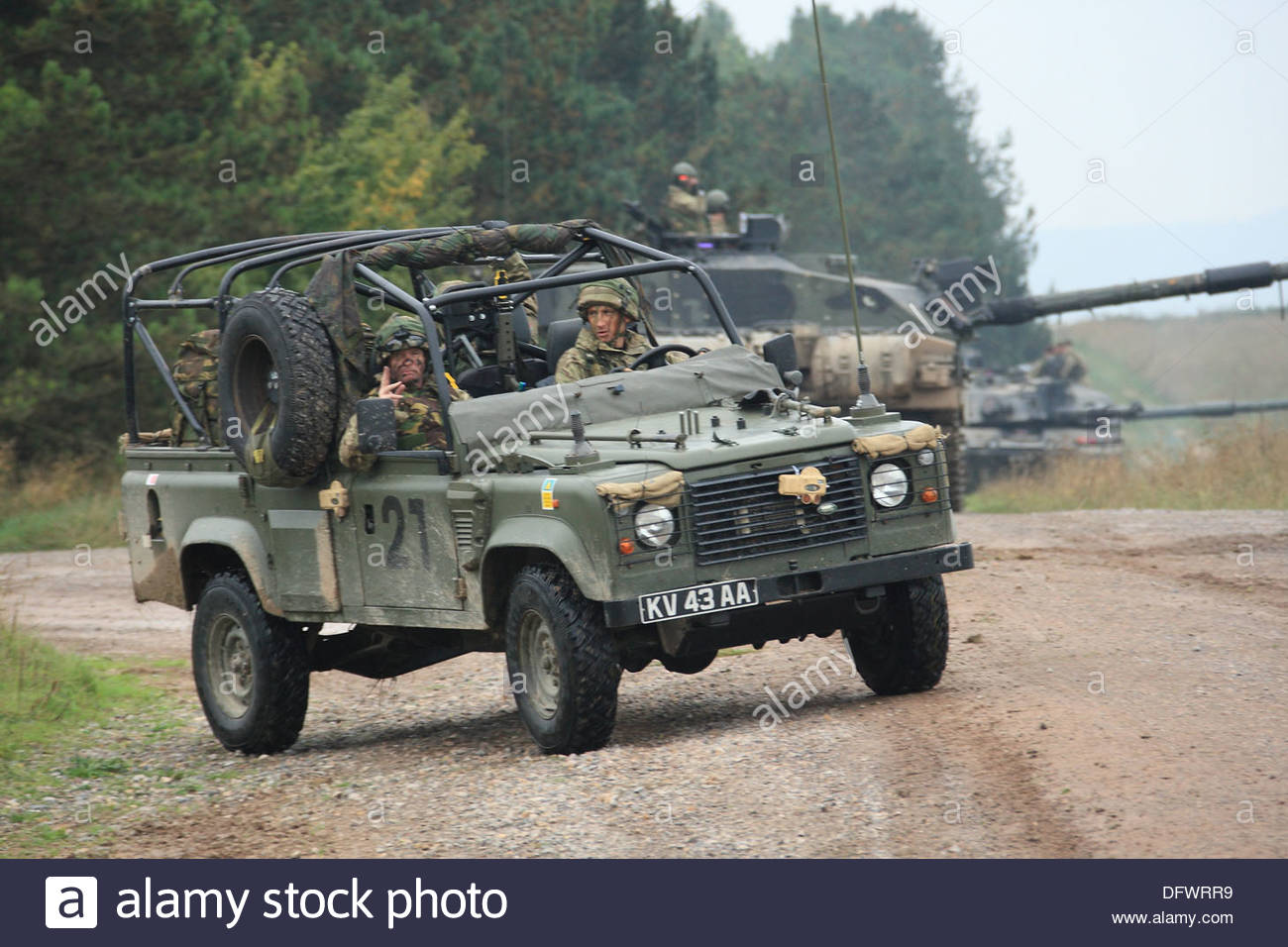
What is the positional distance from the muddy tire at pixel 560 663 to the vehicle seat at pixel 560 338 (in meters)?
1.73

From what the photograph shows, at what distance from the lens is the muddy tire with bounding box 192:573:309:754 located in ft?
31.0

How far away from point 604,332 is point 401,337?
1124mm

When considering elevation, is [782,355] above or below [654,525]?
above

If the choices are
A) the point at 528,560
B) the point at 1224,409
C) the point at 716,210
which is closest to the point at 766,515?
the point at 528,560

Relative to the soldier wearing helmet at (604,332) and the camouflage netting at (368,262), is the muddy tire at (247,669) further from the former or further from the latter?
the soldier wearing helmet at (604,332)

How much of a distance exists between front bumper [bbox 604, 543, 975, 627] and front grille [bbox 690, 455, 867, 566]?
129mm

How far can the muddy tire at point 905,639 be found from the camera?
335 inches

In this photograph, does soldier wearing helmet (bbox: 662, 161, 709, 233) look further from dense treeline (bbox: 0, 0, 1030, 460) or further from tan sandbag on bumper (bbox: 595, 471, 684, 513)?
tan sandbag on bumper (bbox: 595, 471, 684, 513)

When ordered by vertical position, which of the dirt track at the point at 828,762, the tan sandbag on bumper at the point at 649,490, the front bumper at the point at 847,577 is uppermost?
the tan sandbag on bumper at the point at 649,490

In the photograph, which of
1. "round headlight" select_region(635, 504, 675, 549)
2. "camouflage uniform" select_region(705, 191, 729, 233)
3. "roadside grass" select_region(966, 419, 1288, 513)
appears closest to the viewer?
"round headlight" select_region(635, 504, 675, 549)

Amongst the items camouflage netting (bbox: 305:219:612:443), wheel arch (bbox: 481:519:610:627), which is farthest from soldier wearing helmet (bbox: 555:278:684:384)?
wheel arch (bbox: 481:519:610:627)

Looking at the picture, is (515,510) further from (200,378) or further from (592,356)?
(200,378)

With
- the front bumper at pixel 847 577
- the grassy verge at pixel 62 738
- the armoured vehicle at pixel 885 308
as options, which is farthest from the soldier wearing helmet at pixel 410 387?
the armoured vehicle at pixel 885 308

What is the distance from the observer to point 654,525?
7.61 meters
